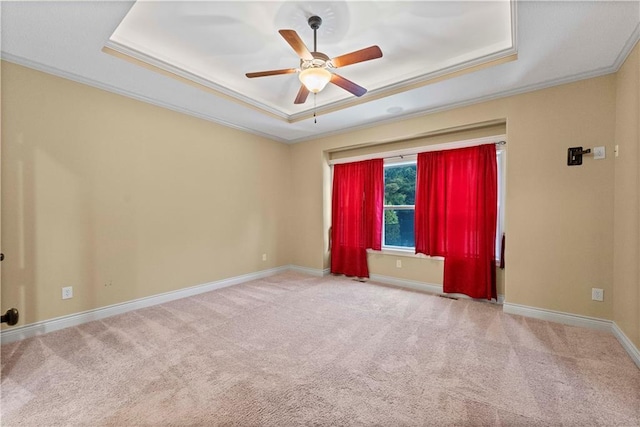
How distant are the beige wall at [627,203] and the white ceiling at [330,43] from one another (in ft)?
1.03

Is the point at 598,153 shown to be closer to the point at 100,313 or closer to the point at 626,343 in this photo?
the point at 626,343

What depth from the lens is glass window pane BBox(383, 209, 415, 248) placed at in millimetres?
4340

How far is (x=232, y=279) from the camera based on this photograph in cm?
430

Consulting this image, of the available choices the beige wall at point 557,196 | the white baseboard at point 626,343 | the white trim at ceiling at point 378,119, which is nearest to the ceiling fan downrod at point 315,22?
the white trim at ceiling at point 378,119

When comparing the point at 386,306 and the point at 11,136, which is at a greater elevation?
the point at 11,136

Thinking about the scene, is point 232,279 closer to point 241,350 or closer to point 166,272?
point 166,272

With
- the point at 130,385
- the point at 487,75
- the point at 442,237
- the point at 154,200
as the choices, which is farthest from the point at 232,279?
the point at 487,75

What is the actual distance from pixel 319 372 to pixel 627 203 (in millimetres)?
3017

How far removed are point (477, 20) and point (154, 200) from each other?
12.9 ft

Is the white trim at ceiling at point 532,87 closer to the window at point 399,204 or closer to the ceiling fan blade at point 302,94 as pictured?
the window at point 399,204

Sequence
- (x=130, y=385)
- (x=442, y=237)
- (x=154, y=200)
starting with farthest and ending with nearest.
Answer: (x=442, y=237) < (x=154, y=200) < (x=130, y=385)

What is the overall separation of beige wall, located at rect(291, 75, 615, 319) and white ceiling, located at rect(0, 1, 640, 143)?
23 cm

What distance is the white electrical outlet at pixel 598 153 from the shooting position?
2.64m

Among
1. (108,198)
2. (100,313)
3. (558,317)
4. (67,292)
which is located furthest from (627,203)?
(67,292)
